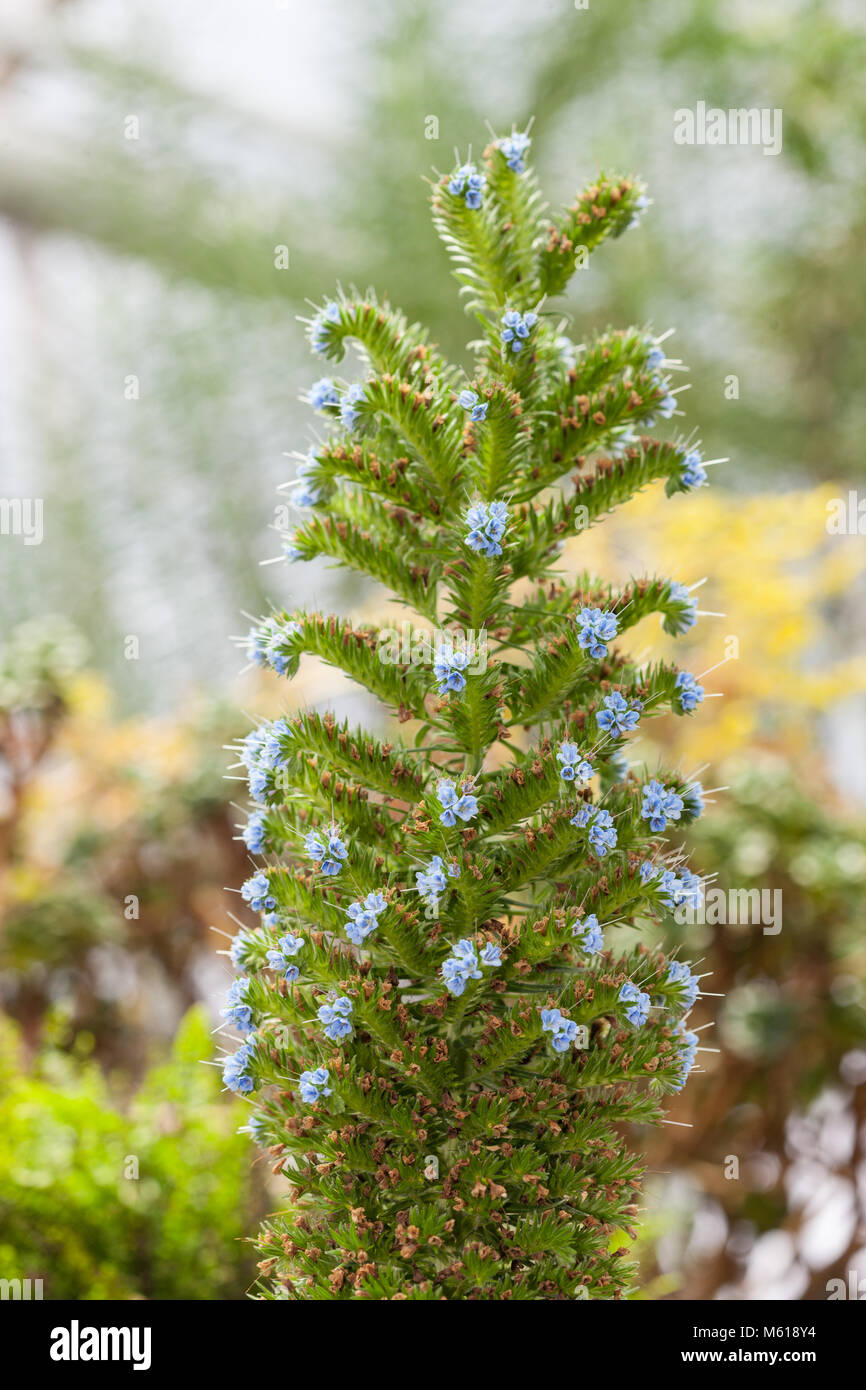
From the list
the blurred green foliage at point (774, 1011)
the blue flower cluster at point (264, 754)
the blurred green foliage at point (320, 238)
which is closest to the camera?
the blue flower cluster at point (264, 754)

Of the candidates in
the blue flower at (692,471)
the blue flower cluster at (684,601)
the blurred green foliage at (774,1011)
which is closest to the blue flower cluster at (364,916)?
the blue flower cluster at (684,601)

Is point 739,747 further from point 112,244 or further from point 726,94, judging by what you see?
point 112,244

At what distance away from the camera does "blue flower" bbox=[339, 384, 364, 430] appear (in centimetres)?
143

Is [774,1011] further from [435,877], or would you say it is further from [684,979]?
[435,877]

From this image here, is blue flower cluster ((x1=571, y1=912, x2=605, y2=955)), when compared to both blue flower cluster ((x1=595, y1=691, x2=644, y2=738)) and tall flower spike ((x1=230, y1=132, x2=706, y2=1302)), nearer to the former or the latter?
tall flower spike ((x1=230, y1=132, x2=706, y2=1302))

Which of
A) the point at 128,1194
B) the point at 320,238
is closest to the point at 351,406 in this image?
the point at 128,1194

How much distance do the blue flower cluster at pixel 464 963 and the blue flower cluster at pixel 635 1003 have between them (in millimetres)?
151

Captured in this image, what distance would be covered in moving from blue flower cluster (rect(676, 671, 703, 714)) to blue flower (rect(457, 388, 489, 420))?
0.39m

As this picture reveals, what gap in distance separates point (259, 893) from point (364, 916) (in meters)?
0.15

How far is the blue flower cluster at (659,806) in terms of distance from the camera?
1392mm

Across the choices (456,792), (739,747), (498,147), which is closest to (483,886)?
(456,792)

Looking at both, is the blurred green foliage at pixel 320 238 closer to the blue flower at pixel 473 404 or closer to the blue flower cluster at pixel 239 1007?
the blue flower at pixel 473 404

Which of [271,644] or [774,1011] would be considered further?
[774,1011]

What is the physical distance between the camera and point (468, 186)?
1.44 m
